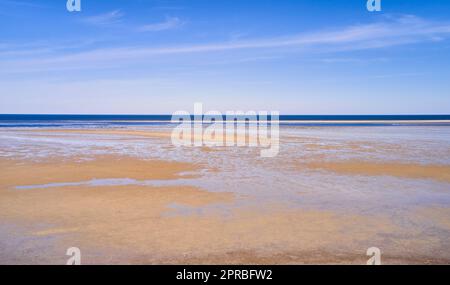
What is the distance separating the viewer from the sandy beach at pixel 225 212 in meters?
5.15

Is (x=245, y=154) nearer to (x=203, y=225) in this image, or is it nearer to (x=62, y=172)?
(x=62, y=172)

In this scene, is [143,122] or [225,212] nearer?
[225,212]

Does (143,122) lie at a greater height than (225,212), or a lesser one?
greater

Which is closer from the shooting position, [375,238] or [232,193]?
[375,238]

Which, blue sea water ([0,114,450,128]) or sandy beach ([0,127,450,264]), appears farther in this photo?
blue sea water ([0,114,450,128])

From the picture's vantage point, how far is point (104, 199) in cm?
800

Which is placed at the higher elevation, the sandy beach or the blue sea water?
the blue sea water

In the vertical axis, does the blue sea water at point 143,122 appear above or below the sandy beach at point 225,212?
above

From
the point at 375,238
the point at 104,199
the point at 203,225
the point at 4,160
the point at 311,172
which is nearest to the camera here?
the point at 375,238

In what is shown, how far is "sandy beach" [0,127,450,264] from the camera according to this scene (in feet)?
16.9

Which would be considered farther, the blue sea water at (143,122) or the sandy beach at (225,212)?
the blue sea water at (143,122)

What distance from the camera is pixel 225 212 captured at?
277 inches
